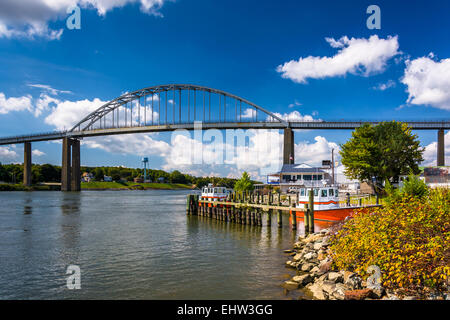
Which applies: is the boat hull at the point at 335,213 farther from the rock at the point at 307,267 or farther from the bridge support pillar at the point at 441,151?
the bridge support pillar at the point at 441,151

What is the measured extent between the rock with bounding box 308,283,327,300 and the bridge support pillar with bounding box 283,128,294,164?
7217 centimetres

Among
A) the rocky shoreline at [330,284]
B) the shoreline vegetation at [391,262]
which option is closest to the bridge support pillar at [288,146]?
the rocky shoreline at [330,284]

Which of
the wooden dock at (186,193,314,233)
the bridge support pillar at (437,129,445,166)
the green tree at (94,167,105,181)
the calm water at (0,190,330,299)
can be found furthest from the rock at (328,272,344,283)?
the green tree at (94,167,105,181)

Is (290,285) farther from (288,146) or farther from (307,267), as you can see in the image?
(288,146)

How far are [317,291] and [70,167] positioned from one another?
124896 millimetres

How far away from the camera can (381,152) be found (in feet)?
131

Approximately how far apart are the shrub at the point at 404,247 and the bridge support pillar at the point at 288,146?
71.6 metres

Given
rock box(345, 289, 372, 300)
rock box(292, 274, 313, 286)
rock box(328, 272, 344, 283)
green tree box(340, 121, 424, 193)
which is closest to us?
rock box(345, 289, 372, 300)

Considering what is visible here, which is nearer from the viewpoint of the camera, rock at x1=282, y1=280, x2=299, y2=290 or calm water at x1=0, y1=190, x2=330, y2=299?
rock at x1=282, y1=280, x2=299, y2=290

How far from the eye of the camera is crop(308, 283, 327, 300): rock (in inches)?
425

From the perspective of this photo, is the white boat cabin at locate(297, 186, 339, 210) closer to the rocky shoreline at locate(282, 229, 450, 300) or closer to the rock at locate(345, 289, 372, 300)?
the rocky shoreline at locate(282, 229, 450, 300)

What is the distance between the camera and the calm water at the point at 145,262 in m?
12.4

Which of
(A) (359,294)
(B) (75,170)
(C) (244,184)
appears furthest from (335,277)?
(B) (75,170)
